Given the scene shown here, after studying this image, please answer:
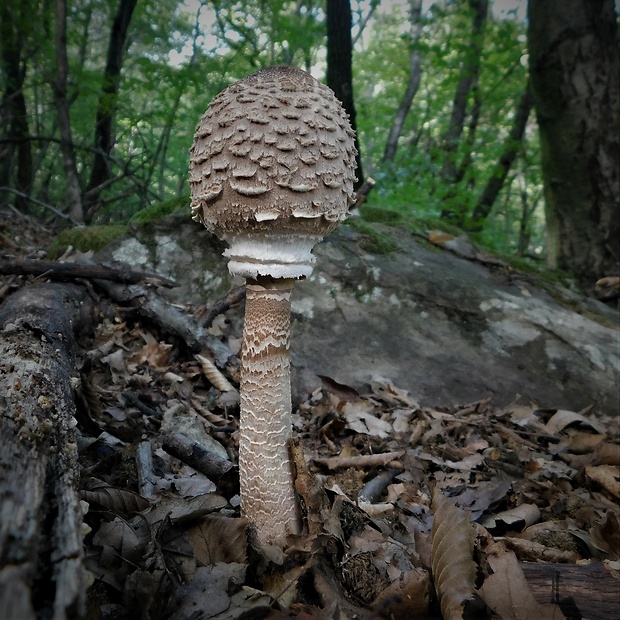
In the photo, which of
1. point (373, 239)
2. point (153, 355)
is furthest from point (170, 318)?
point (373, 239)

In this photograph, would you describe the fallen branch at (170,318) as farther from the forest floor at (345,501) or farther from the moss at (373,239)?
the moss at (373,239)

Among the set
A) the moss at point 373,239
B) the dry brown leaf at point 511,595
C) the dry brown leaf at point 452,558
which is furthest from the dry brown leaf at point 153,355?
the dry brown leaf at point 511,595

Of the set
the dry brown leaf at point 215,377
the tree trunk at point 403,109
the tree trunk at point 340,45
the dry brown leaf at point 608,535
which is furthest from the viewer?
the tree trunk at point 403,109

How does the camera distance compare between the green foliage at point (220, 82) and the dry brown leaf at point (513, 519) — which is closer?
the dry brown leaf at point (513, 519)

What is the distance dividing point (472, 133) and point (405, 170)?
4252 mm

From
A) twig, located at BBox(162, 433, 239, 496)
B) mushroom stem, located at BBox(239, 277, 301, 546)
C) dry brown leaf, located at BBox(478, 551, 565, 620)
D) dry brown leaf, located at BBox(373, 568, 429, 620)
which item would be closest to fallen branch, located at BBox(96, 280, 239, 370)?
twig, located at BBox(162, 433, 239, 496)

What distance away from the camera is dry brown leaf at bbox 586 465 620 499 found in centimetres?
302

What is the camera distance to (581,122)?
255 inches

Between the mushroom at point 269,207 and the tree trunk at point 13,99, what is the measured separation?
7.60m

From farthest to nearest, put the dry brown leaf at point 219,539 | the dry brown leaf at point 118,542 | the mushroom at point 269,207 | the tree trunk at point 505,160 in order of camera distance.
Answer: the tree trunk at point 505,160 → the dry brown leaf at point 219,539 → the mushroom at point 269,207 → the dry brown leaf at point 118,542

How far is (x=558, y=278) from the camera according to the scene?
663 centimetres

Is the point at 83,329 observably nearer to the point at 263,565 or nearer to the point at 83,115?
the point at 263,565

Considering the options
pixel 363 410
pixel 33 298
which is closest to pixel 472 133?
pixel 363 410

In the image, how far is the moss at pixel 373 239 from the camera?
223 inches
